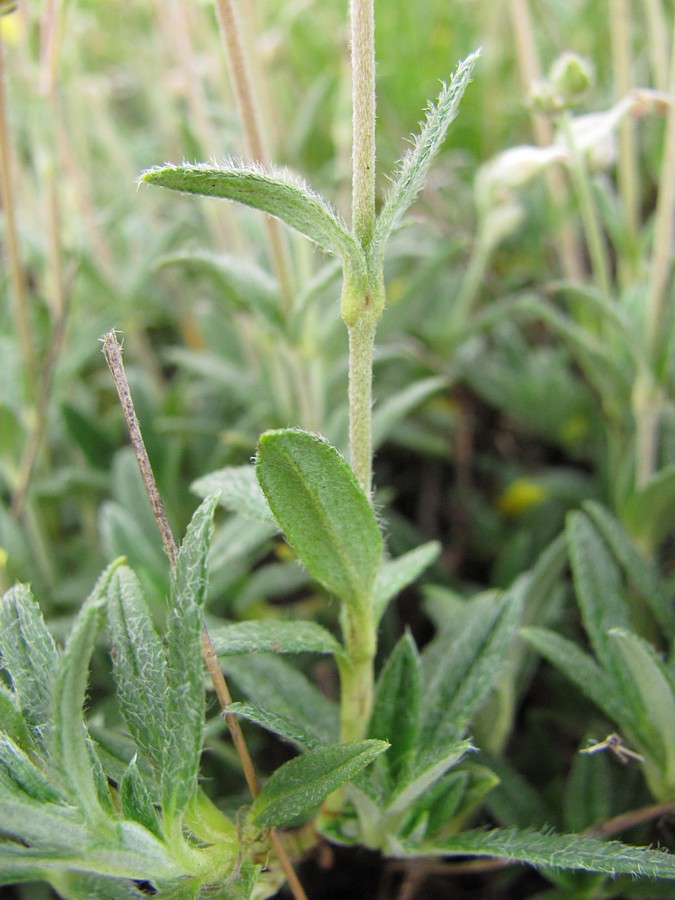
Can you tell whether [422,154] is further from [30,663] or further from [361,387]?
[30,663]

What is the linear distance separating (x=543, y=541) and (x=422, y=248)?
468 millimetres

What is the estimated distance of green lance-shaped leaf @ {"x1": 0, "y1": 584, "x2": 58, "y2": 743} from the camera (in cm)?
54

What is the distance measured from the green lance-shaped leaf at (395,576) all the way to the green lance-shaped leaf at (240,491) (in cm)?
10

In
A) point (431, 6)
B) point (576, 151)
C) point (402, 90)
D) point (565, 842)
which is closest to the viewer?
point (565, 842)

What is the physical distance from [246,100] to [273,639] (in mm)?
508

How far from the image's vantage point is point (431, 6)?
1799mm

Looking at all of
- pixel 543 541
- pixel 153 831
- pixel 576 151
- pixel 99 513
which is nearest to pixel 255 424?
pixel 99 513

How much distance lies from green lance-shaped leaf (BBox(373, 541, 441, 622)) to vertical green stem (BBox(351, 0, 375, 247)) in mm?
274

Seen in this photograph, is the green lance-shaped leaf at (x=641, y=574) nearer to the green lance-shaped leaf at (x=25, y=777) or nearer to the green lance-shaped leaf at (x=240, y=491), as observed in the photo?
the green lance-shaped leaf at (x=240, y=491)

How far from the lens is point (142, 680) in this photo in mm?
540

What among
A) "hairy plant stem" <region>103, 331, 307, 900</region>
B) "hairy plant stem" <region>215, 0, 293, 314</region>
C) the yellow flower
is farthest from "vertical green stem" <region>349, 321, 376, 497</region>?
the yellow flower

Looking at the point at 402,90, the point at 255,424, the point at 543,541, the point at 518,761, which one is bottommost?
the point at 518,761

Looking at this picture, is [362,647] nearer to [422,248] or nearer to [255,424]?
[255,424]

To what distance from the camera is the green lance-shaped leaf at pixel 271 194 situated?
1.48 ft
